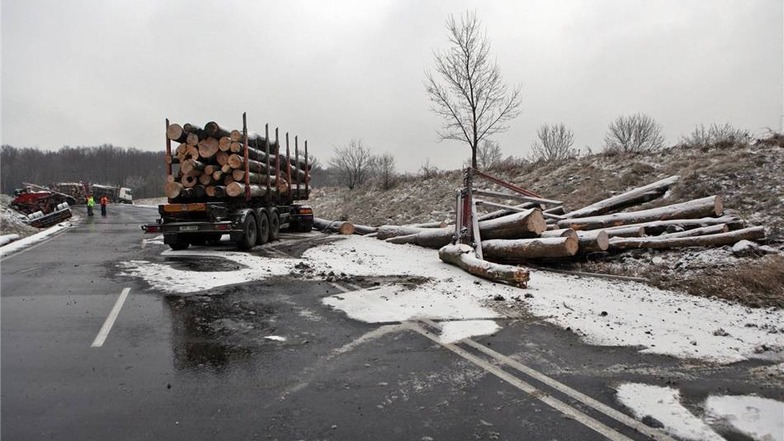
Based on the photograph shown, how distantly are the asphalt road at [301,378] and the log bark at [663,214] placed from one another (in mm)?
6613

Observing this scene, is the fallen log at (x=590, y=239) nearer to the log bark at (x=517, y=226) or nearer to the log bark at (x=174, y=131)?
the log bark at (x=517, y=226)

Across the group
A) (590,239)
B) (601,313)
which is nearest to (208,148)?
(590,239)

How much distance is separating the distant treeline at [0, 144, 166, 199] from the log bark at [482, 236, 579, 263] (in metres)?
118

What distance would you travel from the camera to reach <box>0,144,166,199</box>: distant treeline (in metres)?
117

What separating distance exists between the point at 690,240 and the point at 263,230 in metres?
10.6

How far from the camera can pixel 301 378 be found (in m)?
3.92

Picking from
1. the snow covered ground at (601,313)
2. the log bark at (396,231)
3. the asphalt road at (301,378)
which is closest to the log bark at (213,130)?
the snow covered ground at (601,313)

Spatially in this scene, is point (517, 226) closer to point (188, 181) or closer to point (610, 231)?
point (610, 231)

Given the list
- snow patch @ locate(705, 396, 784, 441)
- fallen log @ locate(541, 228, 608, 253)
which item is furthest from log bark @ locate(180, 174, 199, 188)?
snow patch @ locate(705, 396, 784, 441)

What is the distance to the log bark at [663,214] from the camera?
399 inches

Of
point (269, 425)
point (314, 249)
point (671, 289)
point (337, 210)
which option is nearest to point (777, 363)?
point (671, 289)

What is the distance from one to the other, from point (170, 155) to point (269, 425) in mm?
10817

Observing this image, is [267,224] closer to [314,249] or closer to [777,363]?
[314,249]

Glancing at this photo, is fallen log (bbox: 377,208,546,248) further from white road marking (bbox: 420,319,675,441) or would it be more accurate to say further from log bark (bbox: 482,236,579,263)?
white road marking (bbox: 420,319,675,441)
